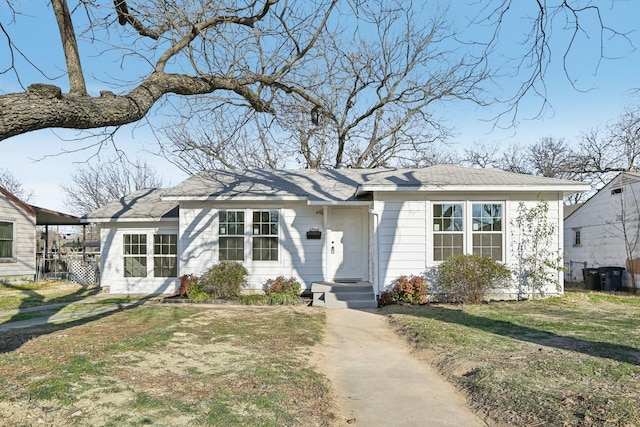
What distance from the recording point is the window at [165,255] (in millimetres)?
15846

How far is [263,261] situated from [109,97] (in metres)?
9.54

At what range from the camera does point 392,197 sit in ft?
41.8

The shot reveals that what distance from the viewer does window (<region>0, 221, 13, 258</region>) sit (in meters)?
18.7

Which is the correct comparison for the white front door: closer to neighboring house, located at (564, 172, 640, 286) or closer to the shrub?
the shrub

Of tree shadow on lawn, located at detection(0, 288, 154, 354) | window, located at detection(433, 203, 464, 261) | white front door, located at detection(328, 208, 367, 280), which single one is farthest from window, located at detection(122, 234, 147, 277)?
window, located at detection(433, 203, 464, 261)

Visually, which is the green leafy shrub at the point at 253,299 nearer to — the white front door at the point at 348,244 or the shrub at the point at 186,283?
the shrub at the point at 186,283

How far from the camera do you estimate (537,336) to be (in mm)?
7676

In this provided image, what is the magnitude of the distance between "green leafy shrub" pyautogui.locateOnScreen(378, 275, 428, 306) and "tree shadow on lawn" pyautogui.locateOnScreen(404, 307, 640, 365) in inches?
53.5

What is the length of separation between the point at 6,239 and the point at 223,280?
1150 cm

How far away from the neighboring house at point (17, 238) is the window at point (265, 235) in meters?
11.5

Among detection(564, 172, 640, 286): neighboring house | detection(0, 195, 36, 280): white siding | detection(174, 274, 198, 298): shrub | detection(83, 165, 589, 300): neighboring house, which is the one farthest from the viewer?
detection(0, 195, 36, 280): white siding

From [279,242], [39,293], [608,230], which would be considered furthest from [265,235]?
[608,230]

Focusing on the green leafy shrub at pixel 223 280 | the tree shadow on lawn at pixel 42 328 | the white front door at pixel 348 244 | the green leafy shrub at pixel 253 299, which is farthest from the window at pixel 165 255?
the white front door at pixel 348 244

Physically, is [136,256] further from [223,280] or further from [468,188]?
[468,188]
